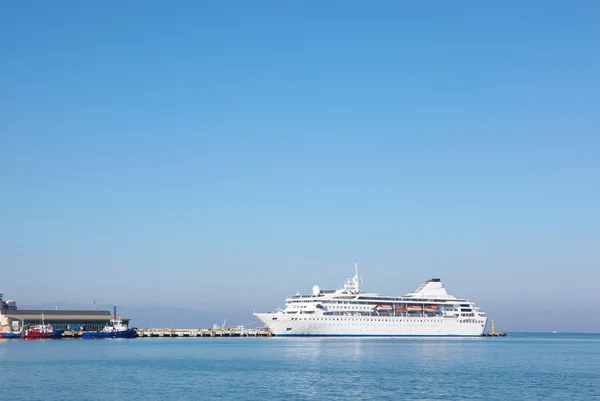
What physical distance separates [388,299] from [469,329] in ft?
65.8

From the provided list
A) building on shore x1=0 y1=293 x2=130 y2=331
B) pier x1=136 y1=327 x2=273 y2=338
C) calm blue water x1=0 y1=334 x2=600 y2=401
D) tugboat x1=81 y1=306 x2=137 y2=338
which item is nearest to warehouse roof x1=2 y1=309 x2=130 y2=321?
building on shore x1=0 y1=293 x2=130 y2=331

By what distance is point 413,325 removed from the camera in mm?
134500

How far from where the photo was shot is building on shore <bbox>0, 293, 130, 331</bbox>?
144875 millimetres

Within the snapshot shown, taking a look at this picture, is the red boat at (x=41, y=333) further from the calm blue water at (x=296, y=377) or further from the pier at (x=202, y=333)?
the calm blue water at (x=296, y=377)

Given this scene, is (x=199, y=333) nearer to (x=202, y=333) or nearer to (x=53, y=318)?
(x=202, y=333)

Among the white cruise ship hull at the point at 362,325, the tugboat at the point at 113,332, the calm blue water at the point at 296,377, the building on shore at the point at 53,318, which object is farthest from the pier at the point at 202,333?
the calm blue water at the point at 296,377

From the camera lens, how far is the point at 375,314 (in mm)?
132125

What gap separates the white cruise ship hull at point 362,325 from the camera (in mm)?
125000

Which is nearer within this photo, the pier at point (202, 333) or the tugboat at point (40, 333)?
the tugboat at point (40, 333)

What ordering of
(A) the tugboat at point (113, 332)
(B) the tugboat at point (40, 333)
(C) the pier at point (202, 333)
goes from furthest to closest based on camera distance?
(C) the pier at point (202, 333) < (A) the tugboat at point (113, 332) < (B) the tugboat at point (40, 333)

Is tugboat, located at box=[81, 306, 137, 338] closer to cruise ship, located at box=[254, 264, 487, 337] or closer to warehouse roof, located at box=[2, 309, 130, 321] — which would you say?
warehouse roof, located at box=[2, 309, 130, 321]

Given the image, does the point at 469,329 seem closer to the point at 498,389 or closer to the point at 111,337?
the point at 111,337

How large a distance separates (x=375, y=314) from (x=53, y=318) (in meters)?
65.2

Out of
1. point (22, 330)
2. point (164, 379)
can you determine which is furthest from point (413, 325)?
point (164, 379)
